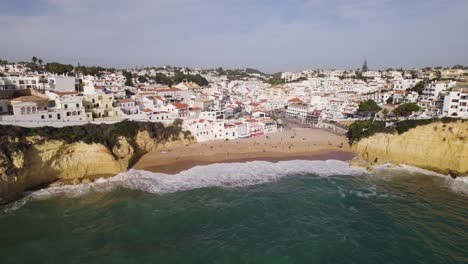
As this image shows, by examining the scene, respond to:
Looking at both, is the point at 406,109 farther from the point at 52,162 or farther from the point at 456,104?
the point at 52,162

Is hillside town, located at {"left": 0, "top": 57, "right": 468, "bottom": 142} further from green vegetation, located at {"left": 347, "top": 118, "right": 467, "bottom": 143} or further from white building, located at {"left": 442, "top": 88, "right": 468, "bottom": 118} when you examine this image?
green vegetation, located at {"left": 347, "top": 118, "right": 467, "bottom": 143}

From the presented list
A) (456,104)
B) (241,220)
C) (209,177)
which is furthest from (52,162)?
(456,104)

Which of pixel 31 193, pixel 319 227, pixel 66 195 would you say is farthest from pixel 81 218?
pixel 319 227

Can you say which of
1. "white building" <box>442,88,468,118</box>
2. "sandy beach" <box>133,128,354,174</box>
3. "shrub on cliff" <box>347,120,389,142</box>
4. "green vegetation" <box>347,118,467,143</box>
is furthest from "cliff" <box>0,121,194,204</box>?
"white building" <box>442,88,468,118</box>

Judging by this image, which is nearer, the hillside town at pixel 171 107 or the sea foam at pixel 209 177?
the sea foam at pixel 209 177

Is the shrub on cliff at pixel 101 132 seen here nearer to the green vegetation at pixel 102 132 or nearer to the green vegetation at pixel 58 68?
the green vegetation at pixel 102 132

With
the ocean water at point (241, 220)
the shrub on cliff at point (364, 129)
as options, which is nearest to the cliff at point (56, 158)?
the ocean water at point (241, 220)

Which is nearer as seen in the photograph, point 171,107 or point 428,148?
point 428,148
